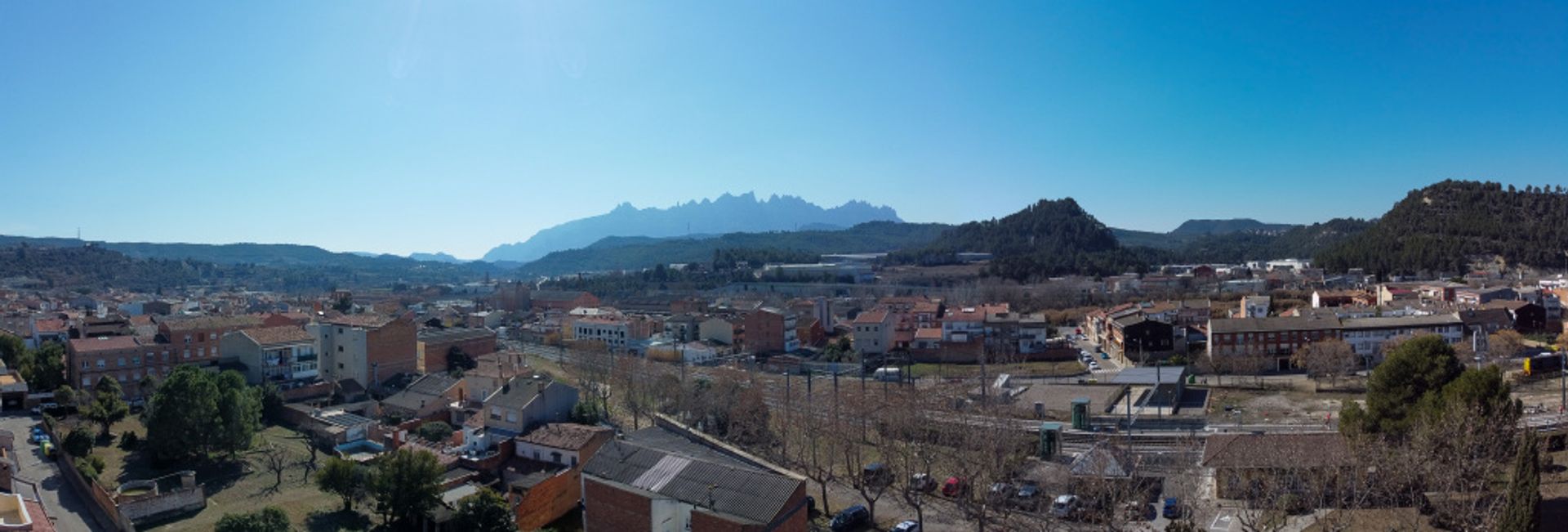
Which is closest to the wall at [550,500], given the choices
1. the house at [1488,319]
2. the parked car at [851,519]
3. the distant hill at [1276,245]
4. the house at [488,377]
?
the parked car at [851,519]

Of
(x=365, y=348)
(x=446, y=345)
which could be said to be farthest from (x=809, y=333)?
(x=365, y=348)

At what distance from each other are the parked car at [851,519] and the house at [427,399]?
1316 cm

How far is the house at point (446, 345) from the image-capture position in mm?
31141

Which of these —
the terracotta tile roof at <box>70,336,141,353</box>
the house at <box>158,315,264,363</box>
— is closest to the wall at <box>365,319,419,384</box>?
the house at <box>158,315,264,363</box>

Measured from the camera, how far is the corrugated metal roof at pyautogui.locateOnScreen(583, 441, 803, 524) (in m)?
12.4

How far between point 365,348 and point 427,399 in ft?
18.3

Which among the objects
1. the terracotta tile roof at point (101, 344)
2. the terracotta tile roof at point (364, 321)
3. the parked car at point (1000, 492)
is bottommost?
the parked car at point (1000, 492)

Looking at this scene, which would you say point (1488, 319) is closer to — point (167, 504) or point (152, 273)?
point (167, 504)

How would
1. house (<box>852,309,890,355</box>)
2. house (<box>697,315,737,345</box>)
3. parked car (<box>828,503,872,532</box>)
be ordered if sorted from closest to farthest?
parked car (<box>828,503,872,532</box>) → house (<box>852,309,890,355</box>) → house (<box>697,315,737,345</box>)

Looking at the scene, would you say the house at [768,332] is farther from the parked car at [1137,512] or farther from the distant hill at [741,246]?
the distant hill at [741,246]

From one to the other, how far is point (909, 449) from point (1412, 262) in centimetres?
5042

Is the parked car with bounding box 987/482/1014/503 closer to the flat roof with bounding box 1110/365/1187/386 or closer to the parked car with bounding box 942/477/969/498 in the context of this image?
the parked car with bounding box 942/477/969/498

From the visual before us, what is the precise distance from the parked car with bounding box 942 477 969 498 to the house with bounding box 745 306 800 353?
68.6ft

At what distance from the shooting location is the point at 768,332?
1479 inches
